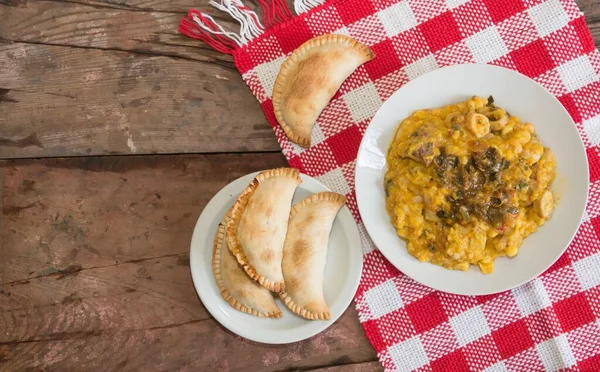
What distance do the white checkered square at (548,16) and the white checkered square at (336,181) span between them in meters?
0.99

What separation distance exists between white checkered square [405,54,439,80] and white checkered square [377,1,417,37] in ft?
0.48

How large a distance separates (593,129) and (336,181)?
3.44 ft

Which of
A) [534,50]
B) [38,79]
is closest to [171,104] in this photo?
[38,79]

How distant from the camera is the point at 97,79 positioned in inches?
102

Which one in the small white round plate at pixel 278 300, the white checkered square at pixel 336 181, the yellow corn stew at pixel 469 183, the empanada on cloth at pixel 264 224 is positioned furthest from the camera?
the white checkered square at pixel 336 181

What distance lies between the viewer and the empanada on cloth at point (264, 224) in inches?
91.5

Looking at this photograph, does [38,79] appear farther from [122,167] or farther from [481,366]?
[481,366]

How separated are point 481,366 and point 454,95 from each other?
1098 mm

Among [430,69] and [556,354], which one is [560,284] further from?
[430,69]

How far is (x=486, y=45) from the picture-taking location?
2.51 meters

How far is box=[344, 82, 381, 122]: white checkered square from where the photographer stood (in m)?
2.54

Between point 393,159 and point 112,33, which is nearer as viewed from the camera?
point 393,159

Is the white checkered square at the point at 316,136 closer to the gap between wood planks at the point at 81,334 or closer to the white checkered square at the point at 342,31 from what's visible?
the white checkered square at the point at 342,31

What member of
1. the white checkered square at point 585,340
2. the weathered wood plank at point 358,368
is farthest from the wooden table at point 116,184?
the white checkered square at point 585,340
